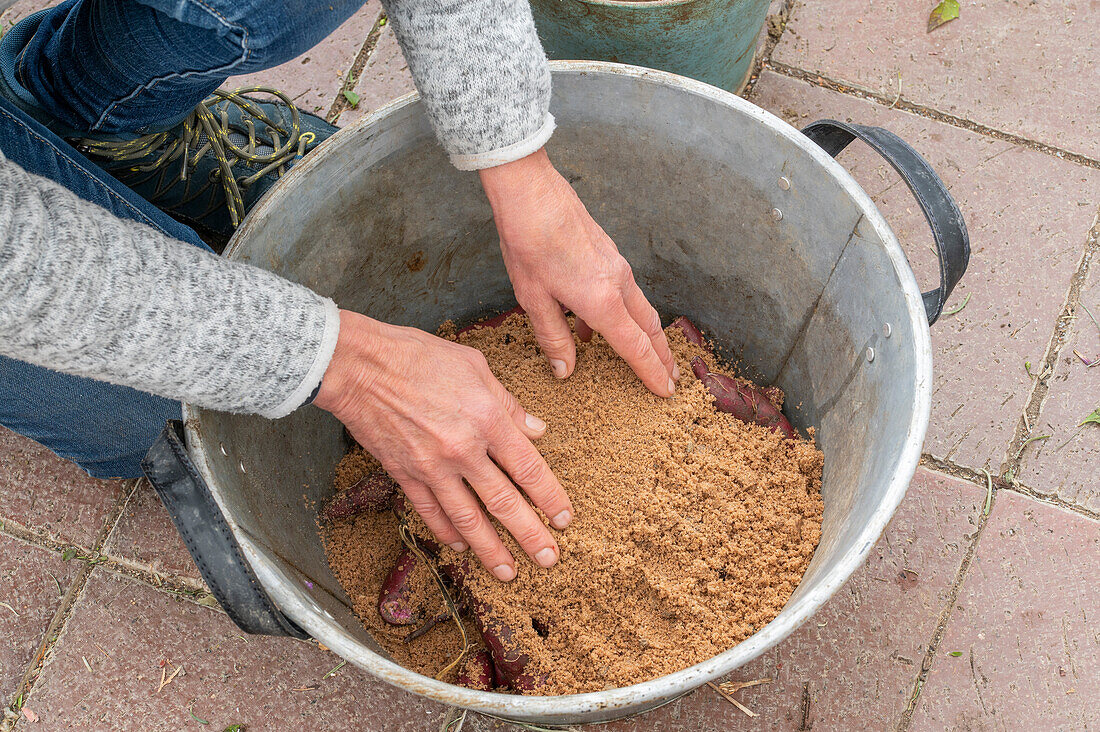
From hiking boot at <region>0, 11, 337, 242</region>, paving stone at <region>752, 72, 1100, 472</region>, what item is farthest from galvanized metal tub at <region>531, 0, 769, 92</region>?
hiking boot at <region>0, 11, 337, 242</region>

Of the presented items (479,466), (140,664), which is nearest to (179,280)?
(479,466)

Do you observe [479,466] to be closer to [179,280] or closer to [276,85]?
[179,280]

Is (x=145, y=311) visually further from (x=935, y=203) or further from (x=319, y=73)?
(x=319, y=73)

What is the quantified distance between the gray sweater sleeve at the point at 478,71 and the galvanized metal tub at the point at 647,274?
208mm

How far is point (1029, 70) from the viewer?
2.08 m

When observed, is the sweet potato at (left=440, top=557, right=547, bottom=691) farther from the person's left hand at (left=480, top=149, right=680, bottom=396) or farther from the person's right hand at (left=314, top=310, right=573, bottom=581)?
the person's left hand at (left=480, top=149, right=680, bottom=396)

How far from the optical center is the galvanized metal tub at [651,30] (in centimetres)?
150

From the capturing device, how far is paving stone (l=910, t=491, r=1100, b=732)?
5.00 ft

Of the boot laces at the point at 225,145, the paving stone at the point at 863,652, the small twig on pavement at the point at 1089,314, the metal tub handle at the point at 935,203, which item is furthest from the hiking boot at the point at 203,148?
the small twig on pavement at the point at 1089,314

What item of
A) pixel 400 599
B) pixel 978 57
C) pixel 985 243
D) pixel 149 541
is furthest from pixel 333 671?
pixel 978 57

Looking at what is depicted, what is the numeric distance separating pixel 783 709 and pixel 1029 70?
66.7 inches

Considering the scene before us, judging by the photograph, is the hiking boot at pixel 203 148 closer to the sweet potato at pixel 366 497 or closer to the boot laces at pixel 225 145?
the boot laces at pixel 225 145

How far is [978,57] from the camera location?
210cm

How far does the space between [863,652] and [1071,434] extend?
663 mm
